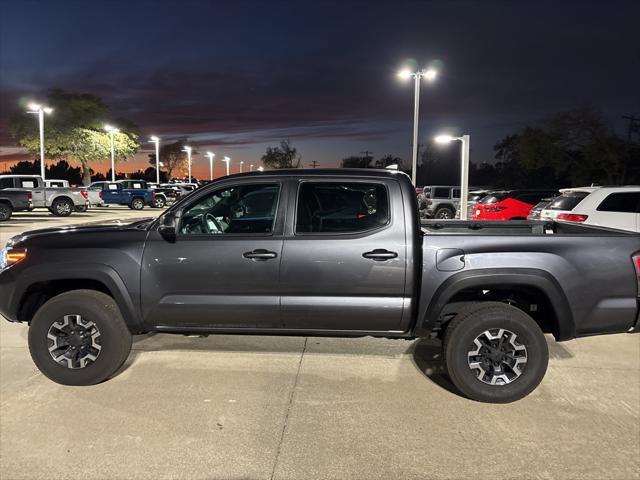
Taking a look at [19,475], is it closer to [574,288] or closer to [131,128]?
[574,288]

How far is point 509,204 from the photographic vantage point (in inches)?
629

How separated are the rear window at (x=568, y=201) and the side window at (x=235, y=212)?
25.1 ft

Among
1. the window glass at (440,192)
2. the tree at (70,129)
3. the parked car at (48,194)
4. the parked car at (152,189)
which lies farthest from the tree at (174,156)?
the window glass at (440,192)

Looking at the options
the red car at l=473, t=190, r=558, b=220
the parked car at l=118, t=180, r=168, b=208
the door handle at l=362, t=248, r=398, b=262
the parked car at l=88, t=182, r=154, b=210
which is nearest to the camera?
the door handle at l=362, t=248, r=398, b=262

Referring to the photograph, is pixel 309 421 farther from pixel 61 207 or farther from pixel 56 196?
pixel 61 207

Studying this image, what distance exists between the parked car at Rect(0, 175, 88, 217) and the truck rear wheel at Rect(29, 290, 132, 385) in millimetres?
20461

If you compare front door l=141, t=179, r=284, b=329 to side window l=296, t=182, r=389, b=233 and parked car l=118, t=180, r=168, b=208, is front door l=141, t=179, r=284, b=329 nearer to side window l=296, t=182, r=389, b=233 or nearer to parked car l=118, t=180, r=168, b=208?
side window l=296, t=182, r=389, b=233

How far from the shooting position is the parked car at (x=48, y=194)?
22331mm

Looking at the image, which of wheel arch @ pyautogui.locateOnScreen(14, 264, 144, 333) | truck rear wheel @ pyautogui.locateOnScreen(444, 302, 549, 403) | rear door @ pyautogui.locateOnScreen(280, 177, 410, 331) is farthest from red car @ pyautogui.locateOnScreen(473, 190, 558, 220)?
wheel arch @ pyautogui.locateOnScreen(14, 264, 144, 333)

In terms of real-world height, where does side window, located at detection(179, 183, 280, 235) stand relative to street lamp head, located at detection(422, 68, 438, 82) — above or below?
below

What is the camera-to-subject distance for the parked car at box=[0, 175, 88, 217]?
73.3ft

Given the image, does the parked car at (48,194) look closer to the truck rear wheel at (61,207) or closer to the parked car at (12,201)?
the truck rear wheel at (61,207)

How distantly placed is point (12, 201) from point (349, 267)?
21.5 meters

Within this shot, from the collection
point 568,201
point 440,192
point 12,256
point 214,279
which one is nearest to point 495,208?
point 568,201
